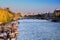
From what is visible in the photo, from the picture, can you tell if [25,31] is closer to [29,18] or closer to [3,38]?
[29,18]

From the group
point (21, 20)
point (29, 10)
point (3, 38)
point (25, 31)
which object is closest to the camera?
point (3, 38)

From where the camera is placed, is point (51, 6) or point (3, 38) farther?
point (51, 6)

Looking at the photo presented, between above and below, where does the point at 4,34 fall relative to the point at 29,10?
below

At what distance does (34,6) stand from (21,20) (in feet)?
1.88

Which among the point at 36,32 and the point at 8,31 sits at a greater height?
the point at 8,31

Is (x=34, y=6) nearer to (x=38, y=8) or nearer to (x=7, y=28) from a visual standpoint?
(x=38, y=8)

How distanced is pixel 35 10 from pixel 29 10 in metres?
0.14

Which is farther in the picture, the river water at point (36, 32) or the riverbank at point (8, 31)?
the river water at point (36, 32)

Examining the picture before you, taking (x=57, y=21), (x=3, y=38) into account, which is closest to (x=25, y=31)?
(x=57, y=21)

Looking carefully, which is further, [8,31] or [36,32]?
[36,32]

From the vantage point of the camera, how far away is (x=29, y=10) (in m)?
6.15

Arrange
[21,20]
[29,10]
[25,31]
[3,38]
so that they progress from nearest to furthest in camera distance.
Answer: [3,38] → [29,10] → [21,20] → [25,31]

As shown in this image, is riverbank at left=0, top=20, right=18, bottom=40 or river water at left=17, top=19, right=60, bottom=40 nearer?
riverbank at left=0, top=20, right=18, bottom=40

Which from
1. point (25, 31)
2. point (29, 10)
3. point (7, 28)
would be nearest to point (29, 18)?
point (29, 10)
